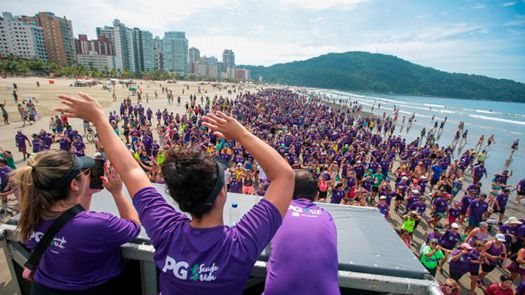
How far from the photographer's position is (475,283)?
6695 millimetres

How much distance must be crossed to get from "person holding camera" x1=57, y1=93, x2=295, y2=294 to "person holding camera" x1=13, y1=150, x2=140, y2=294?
1.38 feet

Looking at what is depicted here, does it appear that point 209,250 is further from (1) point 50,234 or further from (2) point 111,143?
(1) point 50,234

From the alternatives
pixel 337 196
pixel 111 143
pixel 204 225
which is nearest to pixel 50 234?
pixel 111 143

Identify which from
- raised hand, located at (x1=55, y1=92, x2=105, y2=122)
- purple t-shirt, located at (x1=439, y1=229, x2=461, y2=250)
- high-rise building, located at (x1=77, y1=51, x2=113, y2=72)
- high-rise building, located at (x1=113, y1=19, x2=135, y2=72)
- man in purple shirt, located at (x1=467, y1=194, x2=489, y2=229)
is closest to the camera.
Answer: raised hand, located at (x1=55, y1=92, x2=105, y2=122)

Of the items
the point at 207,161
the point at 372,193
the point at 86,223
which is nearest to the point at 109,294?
the point at 86,223

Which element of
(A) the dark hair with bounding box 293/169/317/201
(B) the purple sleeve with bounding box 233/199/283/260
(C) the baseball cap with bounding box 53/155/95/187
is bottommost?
(A) the dark hair with bounding box 293/169/317/201

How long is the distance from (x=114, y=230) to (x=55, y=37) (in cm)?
17582

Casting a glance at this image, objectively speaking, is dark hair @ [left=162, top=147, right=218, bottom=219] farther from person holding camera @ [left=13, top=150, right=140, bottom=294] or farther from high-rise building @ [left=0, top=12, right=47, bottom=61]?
high-rise building @ [left=0, top=12, right=47, bottom=61]

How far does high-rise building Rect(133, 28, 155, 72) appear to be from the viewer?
162 m

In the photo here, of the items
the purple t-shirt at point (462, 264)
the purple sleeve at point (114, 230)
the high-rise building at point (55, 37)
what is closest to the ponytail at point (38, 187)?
the purple sleeve at point (114, 230)

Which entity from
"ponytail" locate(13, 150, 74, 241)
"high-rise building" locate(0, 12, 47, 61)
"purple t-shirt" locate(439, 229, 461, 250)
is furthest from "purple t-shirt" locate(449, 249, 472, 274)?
"high-rise building" locate(0, 12, 47, 61)

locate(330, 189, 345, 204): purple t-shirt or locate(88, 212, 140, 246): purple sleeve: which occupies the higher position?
locate(88, 212, 140, 246): purple sleeve

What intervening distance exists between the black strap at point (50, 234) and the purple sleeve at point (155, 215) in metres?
0.50

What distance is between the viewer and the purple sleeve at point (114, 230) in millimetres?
1543
